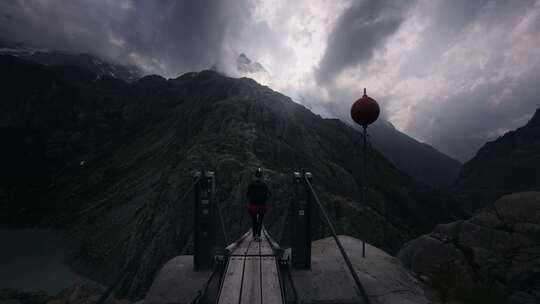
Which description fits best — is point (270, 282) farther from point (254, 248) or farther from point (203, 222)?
point (203, 222)

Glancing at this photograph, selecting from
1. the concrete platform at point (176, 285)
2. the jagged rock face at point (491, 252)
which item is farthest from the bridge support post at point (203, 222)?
the jagged rock face at point (491, 252)

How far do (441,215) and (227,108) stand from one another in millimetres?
92828

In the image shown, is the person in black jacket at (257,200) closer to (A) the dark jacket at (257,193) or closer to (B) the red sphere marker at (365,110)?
(A) the dark jacket at (257,193)

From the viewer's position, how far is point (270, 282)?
18.3ft

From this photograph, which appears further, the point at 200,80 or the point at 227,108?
the point at 200,80

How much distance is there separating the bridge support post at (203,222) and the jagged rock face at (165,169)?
0.68m

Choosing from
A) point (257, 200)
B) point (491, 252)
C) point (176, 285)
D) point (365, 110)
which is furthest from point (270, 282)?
point (491, 252)

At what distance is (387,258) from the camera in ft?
33.0

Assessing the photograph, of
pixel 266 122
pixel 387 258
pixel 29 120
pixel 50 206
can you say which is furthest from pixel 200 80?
pixel 387 258

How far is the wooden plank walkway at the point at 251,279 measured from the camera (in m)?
5.07

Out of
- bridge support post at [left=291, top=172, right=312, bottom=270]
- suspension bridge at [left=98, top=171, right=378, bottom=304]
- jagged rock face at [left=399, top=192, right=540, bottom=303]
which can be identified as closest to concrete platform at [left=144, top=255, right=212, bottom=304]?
suspension bridge at [left=98, top=171, right=378, bottom=304]

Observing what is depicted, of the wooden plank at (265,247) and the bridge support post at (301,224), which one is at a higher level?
the bridge support post at (301,224)

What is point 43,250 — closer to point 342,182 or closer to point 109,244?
point 109,244

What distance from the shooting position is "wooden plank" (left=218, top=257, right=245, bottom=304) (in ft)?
16.6
